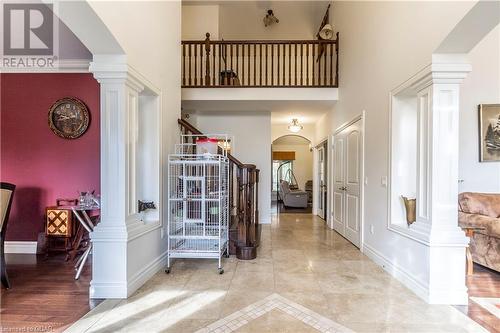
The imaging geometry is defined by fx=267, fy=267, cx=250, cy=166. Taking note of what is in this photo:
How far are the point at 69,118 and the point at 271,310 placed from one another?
3989 millimetres

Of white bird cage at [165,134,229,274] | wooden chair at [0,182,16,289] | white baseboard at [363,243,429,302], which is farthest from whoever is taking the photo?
white bird cage at [165,134,229,274]

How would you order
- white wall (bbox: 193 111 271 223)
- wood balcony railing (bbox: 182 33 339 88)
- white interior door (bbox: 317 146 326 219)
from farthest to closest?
white interior door (bbox: 317 146 326 219) < white wall (bbox: 193 111 271 223) < wood balcony railing (bbox: 182 33 339 88)

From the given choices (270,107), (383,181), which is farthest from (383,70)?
(270,107)

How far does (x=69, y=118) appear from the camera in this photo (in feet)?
13.5

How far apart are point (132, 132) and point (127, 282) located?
151 centimetres

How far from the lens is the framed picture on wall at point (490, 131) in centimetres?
403

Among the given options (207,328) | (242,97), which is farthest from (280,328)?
(242,97)

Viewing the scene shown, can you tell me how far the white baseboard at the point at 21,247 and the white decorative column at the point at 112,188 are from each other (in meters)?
2.40

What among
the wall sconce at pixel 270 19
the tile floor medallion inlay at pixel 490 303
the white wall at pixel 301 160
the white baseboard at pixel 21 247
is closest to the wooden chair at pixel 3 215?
the white baseboard at pixel 21 247

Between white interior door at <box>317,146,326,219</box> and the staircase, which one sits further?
white interior door at <box>317,146,326,219</box>

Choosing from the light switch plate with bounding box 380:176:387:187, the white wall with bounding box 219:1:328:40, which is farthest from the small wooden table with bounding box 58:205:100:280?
the white wall with bounding box 219:1:328:40

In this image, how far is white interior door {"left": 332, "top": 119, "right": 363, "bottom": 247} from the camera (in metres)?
4.45

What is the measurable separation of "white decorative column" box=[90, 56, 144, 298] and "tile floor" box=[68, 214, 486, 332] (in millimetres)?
227

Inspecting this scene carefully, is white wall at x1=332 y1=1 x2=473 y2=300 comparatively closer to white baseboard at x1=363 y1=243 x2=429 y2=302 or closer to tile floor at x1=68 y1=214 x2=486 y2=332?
white baseboard at x1=363 y1=243 x2=429 y2=302
